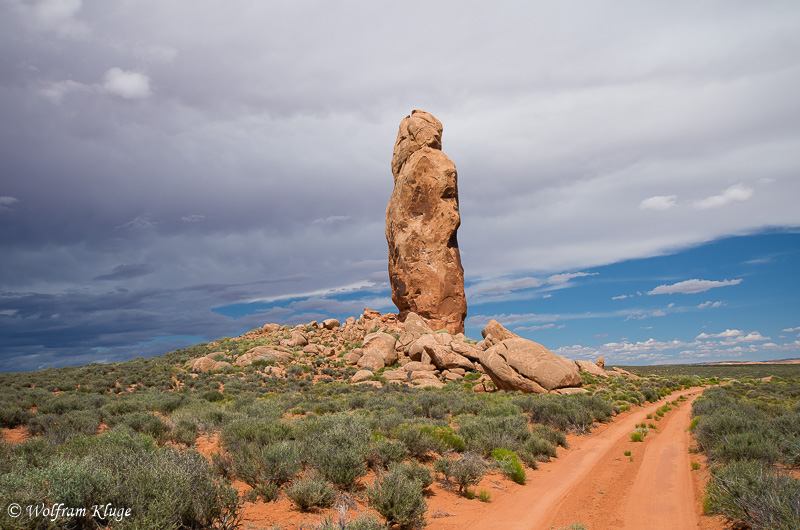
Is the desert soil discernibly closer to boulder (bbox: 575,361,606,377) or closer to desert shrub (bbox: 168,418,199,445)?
desert shrub (bbox: 168,418,199,445)

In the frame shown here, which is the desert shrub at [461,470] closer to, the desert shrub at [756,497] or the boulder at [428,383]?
the desert shrub at [756,497]

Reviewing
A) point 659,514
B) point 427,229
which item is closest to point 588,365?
point 427,229

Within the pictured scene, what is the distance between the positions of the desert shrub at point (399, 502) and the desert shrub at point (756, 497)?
4.82 metres

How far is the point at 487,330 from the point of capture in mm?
31766

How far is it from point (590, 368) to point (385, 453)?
29.2 m

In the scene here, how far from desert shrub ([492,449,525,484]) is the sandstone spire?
24992mm

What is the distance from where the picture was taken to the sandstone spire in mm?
35938

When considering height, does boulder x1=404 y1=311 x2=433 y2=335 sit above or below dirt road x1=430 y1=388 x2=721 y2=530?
above

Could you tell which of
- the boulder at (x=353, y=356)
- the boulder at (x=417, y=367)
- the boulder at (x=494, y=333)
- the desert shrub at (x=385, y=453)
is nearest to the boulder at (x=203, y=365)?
the boulder at (x=353, y=356)

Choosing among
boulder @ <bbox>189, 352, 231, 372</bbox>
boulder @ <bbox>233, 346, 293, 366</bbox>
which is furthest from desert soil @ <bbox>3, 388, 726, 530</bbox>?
boulder @ <bbox>233, 346, 293, 366</bbox>

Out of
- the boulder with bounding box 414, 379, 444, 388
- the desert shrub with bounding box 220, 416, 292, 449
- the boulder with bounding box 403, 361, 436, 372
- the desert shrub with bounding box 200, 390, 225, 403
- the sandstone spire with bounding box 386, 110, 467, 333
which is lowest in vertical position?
the boulder with bounding box 414, 379, 444, 388

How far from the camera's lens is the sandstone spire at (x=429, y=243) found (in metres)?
35.9

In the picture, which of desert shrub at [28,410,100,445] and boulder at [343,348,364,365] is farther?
boulder at [343,348,364,365]

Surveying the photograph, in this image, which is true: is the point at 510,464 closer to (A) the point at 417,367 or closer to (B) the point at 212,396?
(B) the point at 212,396
